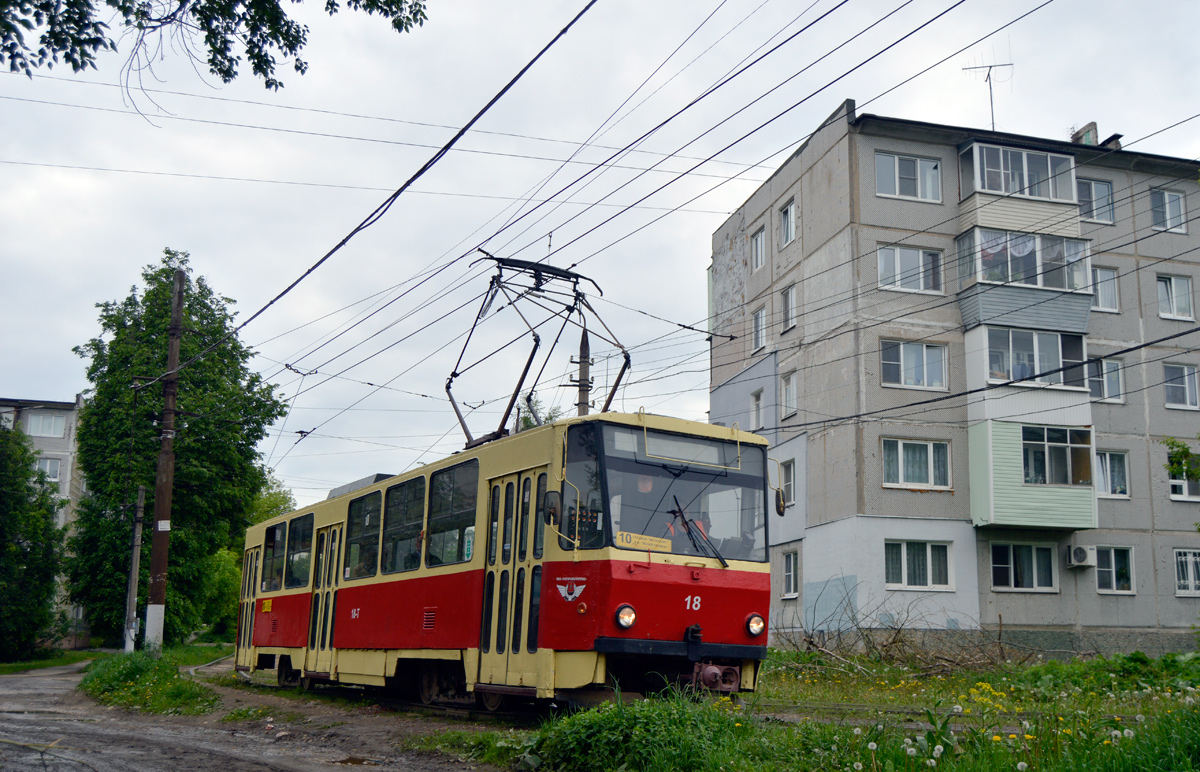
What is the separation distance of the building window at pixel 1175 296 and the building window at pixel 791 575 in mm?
13326

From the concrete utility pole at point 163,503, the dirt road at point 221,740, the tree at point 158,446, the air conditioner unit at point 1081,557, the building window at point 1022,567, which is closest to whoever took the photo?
the dirt road at point 221,740

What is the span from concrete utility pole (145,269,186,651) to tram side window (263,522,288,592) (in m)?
2.09

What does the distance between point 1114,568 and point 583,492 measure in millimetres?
23339

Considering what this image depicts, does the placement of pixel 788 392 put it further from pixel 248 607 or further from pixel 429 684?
pixel 429 684

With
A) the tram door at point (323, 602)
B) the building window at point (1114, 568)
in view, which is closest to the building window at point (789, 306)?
the building window at point (1114, 568)

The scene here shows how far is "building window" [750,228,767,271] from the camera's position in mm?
34000

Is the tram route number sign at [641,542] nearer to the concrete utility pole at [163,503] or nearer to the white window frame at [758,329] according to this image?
the concrete utility pole at [163,503]

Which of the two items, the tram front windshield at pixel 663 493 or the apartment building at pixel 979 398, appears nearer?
the tram front windshield at pixel 663 493

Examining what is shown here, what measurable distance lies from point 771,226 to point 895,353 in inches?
281

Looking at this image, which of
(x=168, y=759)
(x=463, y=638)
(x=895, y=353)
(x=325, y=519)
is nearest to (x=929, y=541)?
(x=895, y=353)

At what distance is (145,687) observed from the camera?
1784cm

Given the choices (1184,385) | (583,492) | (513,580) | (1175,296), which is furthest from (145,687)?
(1175,296)

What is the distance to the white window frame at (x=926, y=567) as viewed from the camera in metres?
26.9

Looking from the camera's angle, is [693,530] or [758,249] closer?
[693,530]
